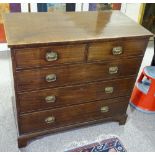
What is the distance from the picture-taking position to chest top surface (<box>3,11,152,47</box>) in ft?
4.13

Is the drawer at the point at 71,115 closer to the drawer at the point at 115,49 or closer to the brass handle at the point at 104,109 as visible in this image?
the brass handle at the point at 104,109

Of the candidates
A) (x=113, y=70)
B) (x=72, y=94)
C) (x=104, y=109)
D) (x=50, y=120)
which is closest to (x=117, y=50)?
(x=113, y=70)

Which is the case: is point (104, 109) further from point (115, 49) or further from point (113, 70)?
point (115, 49)

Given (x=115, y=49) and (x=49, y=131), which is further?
(x=49, y=131)

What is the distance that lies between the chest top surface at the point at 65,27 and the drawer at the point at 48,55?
0.05 metres

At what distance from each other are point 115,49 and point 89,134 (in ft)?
2.50

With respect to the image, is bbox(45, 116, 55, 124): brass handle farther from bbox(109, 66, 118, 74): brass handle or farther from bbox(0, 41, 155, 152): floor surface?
bbox(109, 66, 118, 74): brass handle

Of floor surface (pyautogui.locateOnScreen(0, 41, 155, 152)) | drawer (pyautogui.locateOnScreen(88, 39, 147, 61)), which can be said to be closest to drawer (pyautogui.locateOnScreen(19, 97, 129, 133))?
floor surface (pyautogui.locateOnScreen(0, 41, 155, 152))

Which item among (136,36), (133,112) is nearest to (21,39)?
(136,36)

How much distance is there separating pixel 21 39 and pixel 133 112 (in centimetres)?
130

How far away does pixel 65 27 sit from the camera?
55.9 inches

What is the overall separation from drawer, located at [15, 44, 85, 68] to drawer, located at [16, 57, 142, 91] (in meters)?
0.04

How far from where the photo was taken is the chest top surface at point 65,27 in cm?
126

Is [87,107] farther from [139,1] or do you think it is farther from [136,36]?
[139,1]
